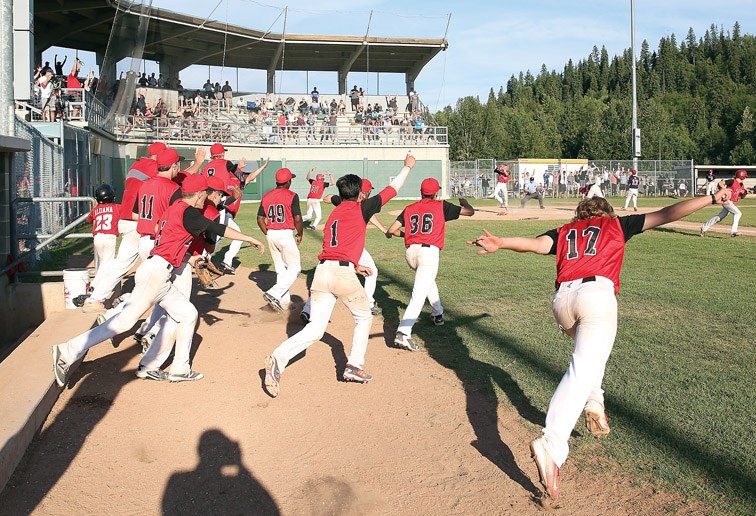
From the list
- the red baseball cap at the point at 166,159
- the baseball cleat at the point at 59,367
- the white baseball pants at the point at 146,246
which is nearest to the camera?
the baseball cleat at the point at 59,367

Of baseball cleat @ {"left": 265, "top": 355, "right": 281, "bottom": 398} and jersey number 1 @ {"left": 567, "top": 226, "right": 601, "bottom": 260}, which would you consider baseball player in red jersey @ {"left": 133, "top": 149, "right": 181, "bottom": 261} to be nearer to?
baseball cleat @ {"left": 265, "top": 355, "right": 281, "bottom": 398}

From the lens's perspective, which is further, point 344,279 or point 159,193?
point 159,193

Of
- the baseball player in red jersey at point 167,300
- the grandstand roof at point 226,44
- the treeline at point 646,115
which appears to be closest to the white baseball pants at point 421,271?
the baseball player in red jersey at point 167,300

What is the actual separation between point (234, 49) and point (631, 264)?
3672 centimetres

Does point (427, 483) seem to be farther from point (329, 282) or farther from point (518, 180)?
point (518, 180)

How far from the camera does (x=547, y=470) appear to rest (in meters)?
4.19

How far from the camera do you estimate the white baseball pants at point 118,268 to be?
9.13 m

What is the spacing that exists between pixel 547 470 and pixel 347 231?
3.14m

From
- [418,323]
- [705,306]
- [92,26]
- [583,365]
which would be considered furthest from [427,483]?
[92,26]

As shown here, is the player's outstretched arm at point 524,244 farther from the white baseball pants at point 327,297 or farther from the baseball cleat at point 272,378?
the baseball cleat at point 272,378

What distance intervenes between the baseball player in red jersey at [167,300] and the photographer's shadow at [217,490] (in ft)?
6.09

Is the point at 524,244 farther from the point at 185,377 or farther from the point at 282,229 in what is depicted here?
the point at 282,229

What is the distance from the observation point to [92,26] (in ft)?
109

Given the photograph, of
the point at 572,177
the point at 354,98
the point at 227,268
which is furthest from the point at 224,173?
the point at 572,177
